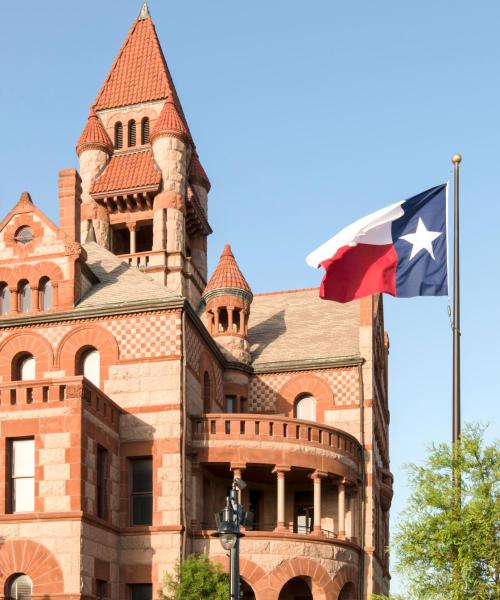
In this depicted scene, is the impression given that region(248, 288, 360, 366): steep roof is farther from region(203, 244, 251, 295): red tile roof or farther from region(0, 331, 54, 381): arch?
region(0, 331, 54, 381): arch

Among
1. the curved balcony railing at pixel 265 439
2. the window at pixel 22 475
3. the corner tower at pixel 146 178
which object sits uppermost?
the corner tower at pixel 146 178

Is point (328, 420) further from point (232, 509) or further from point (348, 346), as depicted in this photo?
point (232, 509)

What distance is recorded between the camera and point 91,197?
180 feet

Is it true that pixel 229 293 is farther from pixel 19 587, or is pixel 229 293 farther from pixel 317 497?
pixel 19 587

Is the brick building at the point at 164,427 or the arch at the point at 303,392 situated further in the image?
the arch at the point at 303,392

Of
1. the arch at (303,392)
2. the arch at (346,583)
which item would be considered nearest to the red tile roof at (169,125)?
the arch at (303,392)

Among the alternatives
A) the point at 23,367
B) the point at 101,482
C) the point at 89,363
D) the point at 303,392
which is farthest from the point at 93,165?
the point at 101,482

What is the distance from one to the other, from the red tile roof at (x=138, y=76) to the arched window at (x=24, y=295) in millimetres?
18848

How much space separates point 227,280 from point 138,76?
17.2m

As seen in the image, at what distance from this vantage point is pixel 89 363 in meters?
40.1

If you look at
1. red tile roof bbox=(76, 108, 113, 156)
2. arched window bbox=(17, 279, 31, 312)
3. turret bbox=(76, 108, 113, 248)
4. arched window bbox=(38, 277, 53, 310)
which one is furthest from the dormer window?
red tile roof bbox=(76, 108, 113, 156)

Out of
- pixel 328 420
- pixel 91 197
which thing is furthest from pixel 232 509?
pixel 91 197

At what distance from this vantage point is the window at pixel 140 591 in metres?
37.3

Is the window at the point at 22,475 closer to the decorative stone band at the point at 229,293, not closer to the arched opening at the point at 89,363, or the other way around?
the arched opening at the point at 89,363
